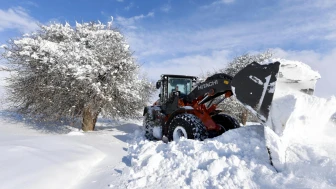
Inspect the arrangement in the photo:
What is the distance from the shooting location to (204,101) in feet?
22.5

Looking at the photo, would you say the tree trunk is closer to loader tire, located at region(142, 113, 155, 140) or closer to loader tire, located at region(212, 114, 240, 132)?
loader tire, located at region(142, 113, 155, 140)

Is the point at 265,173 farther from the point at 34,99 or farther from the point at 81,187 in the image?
the point at 34,99

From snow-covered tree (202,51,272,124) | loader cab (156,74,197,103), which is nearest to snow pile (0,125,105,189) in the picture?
loader cab (156,74,197,103)

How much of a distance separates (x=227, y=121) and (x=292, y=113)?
298 cm

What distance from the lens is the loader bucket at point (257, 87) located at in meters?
4.46

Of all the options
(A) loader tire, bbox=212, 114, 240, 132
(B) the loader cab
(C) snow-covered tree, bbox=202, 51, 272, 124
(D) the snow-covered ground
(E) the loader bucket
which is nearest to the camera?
(D) the snow-covered ground

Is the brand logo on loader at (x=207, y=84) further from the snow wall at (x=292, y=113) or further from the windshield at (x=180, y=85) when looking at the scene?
the snow wall at (x=292, y=113)

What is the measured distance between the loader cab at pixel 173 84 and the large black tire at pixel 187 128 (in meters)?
1.53

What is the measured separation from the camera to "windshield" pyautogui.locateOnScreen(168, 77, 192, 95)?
821cm

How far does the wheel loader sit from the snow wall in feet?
0.75

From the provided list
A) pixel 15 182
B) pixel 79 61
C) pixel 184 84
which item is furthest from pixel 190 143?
pixel 79 61

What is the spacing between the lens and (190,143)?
490 centimetres

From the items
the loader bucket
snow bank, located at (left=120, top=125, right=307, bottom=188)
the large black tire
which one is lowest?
snow bank, located at (left=120, top=125, right=307, bottom=188)

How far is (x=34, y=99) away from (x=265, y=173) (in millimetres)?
9102
